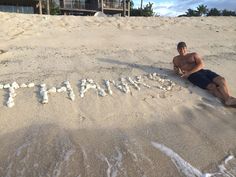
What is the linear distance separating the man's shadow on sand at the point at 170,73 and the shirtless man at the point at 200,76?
0.30 feet

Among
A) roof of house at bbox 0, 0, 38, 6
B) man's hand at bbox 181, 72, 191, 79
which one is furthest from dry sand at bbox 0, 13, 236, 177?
roof of house at bbox 0, 0, 38, 6

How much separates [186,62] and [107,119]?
2574 millimetres

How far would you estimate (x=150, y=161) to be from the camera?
4332mm

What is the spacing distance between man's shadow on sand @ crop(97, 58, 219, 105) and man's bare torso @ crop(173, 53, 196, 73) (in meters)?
0.22

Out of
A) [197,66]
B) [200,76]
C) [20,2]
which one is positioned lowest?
[200,76]

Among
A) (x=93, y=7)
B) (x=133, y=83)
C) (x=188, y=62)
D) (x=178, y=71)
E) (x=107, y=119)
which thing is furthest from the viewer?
(x=93, y=7)

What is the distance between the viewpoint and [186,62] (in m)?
7.06

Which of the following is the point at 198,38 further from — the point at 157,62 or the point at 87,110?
the point at 87,110

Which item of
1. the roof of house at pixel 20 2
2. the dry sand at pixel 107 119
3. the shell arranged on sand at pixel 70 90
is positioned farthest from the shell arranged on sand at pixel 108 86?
the roof of house at pixel 20 2

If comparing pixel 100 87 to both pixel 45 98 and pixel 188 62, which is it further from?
pixel 188 62

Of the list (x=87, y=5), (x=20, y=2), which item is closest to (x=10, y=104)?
(x=20, y=2)

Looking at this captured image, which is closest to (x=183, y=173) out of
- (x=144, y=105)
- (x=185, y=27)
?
(x=144, y=105)

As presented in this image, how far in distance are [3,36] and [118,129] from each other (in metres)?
5.89

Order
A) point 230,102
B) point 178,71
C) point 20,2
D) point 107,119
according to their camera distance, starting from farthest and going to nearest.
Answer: point 20,2, point 178,71, point 230,102, point 107,119
